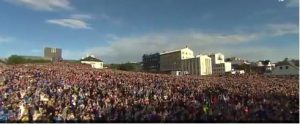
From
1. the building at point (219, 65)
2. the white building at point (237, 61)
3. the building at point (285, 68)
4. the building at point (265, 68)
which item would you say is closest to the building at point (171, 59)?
the building at point (219, 65)

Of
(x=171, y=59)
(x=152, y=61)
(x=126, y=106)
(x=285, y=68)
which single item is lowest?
(x=126, y=106)

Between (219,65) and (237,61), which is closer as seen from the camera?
(219,65)

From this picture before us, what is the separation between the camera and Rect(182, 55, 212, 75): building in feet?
414

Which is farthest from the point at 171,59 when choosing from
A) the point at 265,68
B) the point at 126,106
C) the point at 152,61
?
the point at 126,106

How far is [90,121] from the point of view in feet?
41.6

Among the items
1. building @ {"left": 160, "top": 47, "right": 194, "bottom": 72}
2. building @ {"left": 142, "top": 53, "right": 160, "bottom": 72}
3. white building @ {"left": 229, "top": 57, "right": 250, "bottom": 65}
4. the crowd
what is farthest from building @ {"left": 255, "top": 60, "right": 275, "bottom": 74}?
the crowd

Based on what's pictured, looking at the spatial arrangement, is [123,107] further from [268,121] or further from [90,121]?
[268,121]

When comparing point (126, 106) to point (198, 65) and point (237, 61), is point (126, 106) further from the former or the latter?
point (237, 61)

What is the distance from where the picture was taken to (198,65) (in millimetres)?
127500

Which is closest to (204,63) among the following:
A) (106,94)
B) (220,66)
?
(220,66)

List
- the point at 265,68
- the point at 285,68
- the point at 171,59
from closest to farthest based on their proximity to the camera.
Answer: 1. the point at 285,68
2. the point at 265,68
3. the point at 171,59

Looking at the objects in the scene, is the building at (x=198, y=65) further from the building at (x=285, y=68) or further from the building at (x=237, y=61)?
the building at (x=285, y=68)

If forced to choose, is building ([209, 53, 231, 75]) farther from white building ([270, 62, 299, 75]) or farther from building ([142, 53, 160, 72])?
white building ([270, 62, 299, 75])

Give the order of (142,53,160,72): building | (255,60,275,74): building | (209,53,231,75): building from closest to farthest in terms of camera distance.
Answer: (255,60,275,74): building
(209,53,231,75): building
(142,53,160,72): building
